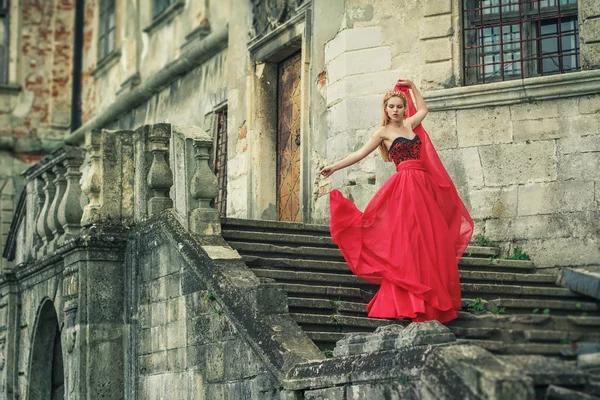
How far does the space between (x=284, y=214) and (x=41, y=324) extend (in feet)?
10.8

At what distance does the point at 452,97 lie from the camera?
1320cm

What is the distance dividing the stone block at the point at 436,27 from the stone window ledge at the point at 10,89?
1215cm

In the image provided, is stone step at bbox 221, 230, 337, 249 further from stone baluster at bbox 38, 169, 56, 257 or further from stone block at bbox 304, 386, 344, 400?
stone baluster at bbox 38, 169, 56, 257

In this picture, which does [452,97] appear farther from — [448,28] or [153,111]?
[153,111]

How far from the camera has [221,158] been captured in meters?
17.6

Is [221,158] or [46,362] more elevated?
[221,158]

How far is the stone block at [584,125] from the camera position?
492 inches

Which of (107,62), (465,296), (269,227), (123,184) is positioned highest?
(107,62)

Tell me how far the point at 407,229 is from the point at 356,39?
4567 millimetres

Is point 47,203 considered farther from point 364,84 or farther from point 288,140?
point 364,84

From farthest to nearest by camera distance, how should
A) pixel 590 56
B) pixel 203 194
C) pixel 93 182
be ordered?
pixel 590 56, pixel 93 182, pixel 203 194

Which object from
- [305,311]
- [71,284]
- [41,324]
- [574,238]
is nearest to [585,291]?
[574,238]

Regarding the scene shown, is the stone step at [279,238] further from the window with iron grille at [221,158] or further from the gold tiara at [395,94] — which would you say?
the window with iron grille at [221,158]

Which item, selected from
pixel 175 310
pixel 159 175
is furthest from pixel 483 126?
pixel 175 310
